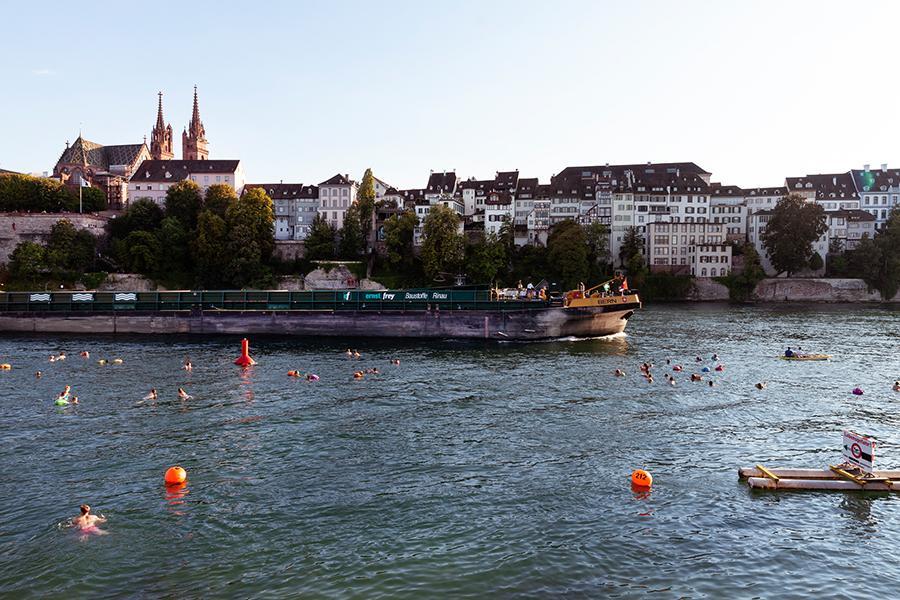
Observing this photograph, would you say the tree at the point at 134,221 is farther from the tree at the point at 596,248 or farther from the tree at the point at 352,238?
the tree at the point at 596,248

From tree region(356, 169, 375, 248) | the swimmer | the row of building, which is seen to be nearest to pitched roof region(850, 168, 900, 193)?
the row of building

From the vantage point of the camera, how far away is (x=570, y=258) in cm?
10881

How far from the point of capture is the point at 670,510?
1950 cm

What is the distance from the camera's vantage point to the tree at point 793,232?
113m

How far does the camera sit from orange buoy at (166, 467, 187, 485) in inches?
840

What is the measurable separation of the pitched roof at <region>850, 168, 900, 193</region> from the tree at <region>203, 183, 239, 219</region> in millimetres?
133213

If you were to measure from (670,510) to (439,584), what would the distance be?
27.1 feet

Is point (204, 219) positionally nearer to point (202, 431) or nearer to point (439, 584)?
point (202, 431)

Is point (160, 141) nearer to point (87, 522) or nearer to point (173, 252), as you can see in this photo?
point (173, 252)

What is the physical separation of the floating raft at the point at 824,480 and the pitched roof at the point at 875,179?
143344 millimetres

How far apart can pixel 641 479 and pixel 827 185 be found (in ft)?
479

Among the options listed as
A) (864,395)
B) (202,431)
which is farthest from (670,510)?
(864,395)

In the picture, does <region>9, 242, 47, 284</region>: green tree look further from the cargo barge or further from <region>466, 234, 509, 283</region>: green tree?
<region>466, 234, 509, 283</region>: green tree

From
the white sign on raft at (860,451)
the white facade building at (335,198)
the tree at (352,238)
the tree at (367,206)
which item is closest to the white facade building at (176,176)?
the white facade building at (335,198)
